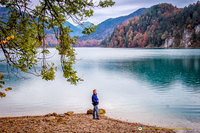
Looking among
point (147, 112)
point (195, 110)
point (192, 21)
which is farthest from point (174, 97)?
point (192, 21)

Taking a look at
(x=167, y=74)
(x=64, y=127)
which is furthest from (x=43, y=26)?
(x=167, y=74)

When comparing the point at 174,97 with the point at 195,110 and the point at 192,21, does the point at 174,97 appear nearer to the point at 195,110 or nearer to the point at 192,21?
the point at 195,110

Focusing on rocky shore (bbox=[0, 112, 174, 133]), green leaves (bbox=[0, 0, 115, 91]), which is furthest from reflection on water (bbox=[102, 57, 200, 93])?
green leaves (bbox=[0, 0, 115, 91])

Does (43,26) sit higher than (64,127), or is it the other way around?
(43,26)

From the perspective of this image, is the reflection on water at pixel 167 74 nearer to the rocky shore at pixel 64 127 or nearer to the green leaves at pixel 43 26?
the rocky shore at pixel 64 127

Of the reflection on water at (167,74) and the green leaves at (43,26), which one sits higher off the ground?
the green leaves at (43,26)

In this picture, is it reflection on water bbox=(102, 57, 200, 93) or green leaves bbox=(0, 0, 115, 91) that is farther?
reflection on water bbox=(102, 57, 200, 93)

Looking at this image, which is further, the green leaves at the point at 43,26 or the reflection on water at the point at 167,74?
the reflection on water at the point at 167,74

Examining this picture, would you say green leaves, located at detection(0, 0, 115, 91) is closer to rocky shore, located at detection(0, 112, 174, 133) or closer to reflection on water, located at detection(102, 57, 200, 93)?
rocky shore, located at detection(0, 112, 174, 133)

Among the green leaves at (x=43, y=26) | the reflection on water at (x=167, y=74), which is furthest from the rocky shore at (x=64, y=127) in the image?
the reflection on water at (x=167, y=74)

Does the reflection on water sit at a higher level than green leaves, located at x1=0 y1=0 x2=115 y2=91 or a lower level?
lower

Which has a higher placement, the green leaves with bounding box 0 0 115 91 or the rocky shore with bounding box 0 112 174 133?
the green leaves with bounding box 0 0 115 91

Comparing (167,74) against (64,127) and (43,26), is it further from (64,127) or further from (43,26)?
(43,26)

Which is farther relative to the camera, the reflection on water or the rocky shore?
the reflection on water
